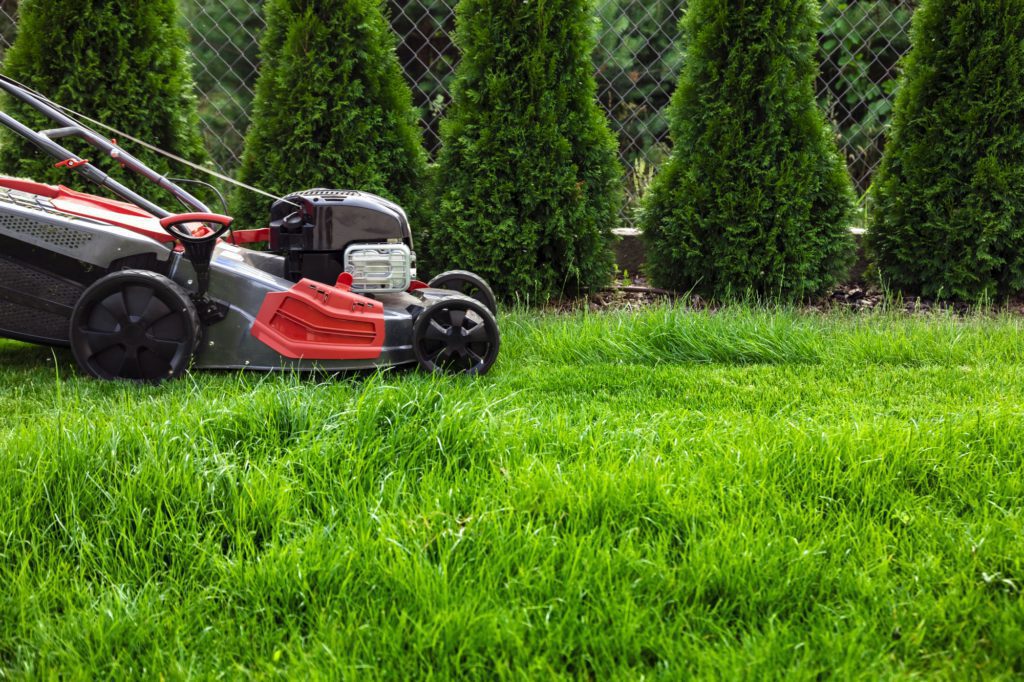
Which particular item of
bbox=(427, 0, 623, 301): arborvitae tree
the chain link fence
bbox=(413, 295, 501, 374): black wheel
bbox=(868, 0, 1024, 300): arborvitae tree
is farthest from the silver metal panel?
bbox=(868, 0, 1024, 300): arborvitae tree

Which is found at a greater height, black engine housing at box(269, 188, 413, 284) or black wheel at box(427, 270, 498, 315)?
black engine housing at box(269, 188, 413, 284)

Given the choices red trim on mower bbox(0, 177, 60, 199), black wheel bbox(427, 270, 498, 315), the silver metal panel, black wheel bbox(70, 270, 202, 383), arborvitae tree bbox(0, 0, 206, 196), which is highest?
arborvitae tree bbox(0, 0, 206, 196)

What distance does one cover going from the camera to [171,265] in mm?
3639

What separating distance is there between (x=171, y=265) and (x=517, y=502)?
189 centimetres

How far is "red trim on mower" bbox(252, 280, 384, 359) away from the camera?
3.62 m

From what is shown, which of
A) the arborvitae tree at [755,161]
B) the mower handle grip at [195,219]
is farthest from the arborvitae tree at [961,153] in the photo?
the mower handle grip at [195,219]

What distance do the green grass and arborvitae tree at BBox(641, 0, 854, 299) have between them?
2088 mm

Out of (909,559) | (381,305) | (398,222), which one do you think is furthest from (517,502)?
(398,222)

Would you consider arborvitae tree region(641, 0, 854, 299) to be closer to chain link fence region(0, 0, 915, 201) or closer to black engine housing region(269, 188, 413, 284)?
chain link fence region(0, 0, 915, 201)

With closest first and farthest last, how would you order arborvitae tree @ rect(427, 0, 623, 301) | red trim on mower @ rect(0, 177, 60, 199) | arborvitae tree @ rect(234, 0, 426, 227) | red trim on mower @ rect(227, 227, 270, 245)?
red trim on mower @ rect(0, 177, 60, 199)
red trim on mower @ rect(227, 227, 270, 245)
arborvitae tree @ rect(234, 0, 426, 227)
arborvitae tree @ rect(427, 0, 623, 301)

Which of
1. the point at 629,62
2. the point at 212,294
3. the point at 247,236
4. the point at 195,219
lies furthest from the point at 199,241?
the point at 629,62

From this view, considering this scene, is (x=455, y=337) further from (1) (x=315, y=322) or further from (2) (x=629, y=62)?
(2) (x=629, y=62)

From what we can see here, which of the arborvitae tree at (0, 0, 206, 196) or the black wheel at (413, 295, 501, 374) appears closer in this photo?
the black wheel at (413, 295, 501, 374)

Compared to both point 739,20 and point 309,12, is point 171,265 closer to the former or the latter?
point 309,12
